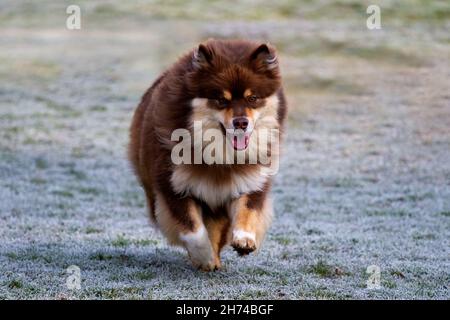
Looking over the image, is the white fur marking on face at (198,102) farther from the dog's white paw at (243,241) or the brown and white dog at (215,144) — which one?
the dog's white paw at (243,241)

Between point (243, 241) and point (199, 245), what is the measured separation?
493mm

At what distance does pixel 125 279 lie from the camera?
7754mm

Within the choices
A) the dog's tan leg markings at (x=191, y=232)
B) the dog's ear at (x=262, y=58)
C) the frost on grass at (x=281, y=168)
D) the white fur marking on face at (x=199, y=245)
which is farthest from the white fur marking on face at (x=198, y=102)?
the frost on grass at (x=281, y=168)

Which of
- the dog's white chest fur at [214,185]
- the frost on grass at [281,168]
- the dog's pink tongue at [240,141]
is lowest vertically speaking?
the frost on grass at [281,168]

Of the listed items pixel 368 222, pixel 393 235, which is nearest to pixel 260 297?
pixel 393 235

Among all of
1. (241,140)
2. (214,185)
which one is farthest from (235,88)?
(214,185)

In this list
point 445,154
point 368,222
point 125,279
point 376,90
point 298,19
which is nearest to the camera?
point 125,279

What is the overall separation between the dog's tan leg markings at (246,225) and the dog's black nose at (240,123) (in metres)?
0.87

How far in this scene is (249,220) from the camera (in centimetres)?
744

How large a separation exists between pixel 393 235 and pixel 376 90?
1618 centimetres

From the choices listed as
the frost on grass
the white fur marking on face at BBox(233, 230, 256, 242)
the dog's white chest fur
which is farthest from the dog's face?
the frost on grass

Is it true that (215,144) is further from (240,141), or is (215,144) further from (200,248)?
(200,248)

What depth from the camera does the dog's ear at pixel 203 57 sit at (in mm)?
7258

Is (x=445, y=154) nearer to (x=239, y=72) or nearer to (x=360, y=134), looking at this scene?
(x=360, y=134)
